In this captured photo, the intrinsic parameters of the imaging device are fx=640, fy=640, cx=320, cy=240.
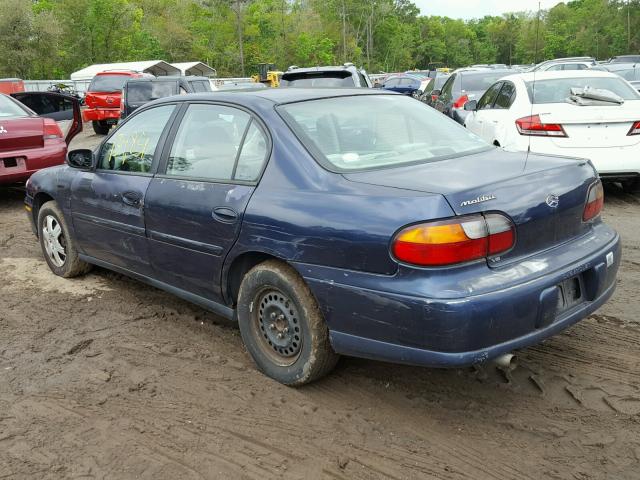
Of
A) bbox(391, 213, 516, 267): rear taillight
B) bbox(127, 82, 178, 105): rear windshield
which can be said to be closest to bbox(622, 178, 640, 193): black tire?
bbox(391, 213, 516, 267): rear taillight

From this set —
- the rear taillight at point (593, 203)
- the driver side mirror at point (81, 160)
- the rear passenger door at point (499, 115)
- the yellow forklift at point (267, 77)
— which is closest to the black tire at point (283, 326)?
the rear taillight at point (593, 203)

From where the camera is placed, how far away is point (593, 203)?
3.44 m

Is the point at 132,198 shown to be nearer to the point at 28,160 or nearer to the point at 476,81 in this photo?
the point at 28,160

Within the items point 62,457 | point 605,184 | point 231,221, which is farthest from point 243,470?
→ point 605,184

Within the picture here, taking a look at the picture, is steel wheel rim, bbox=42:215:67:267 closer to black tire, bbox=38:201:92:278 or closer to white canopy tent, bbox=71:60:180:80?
black tire, bbox=38:201:92:278

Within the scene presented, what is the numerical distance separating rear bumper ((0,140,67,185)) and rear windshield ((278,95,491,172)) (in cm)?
578

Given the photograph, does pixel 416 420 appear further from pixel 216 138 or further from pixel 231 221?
pixel 216 138

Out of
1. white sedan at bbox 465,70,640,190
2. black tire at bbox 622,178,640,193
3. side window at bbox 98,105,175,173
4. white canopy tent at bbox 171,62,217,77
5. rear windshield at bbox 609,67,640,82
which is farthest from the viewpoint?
white canopy tent at bbox 171,62,217,77

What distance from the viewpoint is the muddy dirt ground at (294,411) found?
2.80m

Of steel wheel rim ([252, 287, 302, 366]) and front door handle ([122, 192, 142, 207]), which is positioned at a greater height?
front door handle ([122, 192, 142, 207])

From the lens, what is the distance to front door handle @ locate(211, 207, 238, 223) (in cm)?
349

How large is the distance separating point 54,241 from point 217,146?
2383 mm

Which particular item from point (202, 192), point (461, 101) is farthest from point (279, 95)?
point (461, 101)

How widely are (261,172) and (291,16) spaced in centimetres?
7836
